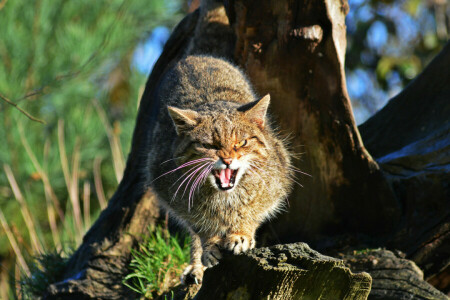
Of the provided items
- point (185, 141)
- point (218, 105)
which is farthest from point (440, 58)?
point (185, 141)

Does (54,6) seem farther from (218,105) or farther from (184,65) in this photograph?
(218,105)

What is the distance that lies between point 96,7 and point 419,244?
9.20 metres

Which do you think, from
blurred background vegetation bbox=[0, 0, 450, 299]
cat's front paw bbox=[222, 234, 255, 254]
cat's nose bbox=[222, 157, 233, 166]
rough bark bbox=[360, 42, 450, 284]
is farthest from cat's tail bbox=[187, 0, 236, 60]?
blurred background vegetation bbox=[0, 0, 450, 299]

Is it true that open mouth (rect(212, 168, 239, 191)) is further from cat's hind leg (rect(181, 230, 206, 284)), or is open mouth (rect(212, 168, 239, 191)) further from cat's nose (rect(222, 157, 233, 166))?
cat's hind leg (rect(181, 230, 206, 284))

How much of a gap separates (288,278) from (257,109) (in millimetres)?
1538

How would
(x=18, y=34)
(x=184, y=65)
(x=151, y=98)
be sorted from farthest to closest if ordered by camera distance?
1. (x=18, y=34)
2. (x=151, y=98)
3. (x=184, y=65)

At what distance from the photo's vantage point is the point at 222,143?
11.3 feet

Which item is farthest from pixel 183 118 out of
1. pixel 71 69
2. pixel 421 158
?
pixel 71 69

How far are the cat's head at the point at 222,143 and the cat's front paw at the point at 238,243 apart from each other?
13.8 inches

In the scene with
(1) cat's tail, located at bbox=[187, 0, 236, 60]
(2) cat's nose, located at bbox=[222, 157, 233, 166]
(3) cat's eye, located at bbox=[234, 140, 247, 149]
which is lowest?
(2) cat's nose, located at bbox=[222, 157, 233, 166]

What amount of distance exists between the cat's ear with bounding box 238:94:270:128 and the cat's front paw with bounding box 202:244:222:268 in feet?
3.11

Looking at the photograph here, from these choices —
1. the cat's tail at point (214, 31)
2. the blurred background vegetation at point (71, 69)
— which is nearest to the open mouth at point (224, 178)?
the cat's tail at point (214, 31)

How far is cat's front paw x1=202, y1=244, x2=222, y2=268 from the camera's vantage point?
3406mm

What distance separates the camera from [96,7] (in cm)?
1116
